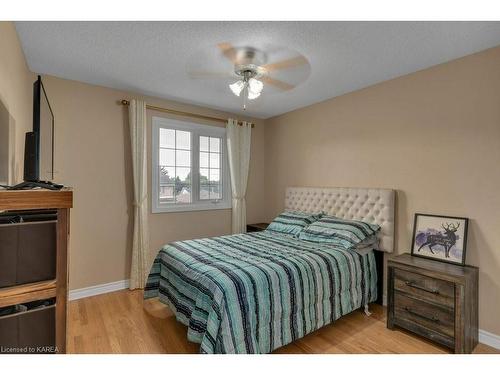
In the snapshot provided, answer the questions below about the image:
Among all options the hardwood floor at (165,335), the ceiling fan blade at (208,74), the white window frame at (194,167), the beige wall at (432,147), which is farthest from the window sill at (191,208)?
the ceiling fan blade at (208,74)

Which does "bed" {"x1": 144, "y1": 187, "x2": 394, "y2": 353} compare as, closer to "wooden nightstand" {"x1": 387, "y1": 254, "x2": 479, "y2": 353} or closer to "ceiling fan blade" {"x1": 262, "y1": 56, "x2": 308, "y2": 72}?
"wooden nightstand" {"x1": 387, "y1": 254, "x2": 479, "y2": 353}

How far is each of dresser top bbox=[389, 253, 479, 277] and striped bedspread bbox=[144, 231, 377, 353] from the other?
395mm

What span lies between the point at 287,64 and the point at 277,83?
0.48m

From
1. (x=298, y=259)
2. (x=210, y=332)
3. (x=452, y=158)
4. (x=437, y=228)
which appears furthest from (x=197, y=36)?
(x=437, y=228)

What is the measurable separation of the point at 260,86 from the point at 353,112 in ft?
5.04

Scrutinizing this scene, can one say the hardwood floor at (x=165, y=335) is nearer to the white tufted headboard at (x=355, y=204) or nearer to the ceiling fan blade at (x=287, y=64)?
the white tufted headboard at (x=355, y=204)

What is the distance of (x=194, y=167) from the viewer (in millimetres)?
3945

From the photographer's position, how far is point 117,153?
10.9ft

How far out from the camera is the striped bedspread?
6.07ft

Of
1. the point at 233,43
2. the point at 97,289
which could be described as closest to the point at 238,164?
the point at 233,43

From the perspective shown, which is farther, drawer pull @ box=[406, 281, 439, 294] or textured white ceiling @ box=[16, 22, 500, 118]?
drawer pull @ box=[406, 281, 439, 294]

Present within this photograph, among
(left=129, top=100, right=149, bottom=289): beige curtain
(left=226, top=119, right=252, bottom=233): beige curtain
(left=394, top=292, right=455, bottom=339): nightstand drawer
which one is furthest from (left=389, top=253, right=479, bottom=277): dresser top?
(left=129, top=100, right=149, bottom=289): beige curtain

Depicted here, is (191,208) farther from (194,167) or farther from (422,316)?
(422,316)

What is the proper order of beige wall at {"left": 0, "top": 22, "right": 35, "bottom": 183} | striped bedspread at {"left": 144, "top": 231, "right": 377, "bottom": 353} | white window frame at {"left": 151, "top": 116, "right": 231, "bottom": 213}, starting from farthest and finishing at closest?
white window frame at {"left": 151, "top": 116, "right": 231, "bottom": 213} < striped bedspread at {"left": 144, "top": 231, "right": 377, "bottom": 353} < beige wall at {"left": 0, "top": 22, "right": 35, "bottom": 183}
